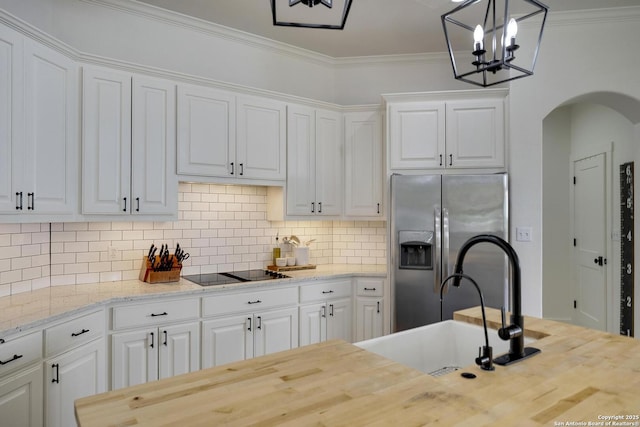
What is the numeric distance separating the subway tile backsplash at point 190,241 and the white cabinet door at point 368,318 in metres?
0.59

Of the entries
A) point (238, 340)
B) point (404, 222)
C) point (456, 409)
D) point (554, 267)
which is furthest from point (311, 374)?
point (554, 267)

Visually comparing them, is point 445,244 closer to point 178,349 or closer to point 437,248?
point 437,248

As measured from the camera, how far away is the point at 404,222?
3.43m

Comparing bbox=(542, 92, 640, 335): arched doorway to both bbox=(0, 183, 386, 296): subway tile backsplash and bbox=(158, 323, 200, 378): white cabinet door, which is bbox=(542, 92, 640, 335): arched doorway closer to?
bbox=(0, 183, 386, 296): subway tile backsplash

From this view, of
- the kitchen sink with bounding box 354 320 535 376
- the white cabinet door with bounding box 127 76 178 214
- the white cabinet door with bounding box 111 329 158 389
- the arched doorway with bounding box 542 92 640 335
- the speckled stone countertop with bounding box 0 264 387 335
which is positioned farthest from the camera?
the arched doorway with bounding box 542 92 640 335

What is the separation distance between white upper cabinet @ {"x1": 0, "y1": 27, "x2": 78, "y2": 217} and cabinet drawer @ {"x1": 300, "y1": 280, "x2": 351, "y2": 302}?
1775 millimetres

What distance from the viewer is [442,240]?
132 inches

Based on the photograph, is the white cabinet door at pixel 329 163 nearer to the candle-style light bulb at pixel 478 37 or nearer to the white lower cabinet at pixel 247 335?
the white lower cabinet at pixel 247 335

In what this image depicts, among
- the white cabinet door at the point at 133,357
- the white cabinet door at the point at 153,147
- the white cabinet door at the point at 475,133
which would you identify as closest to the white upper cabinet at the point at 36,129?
the white cabinet door at the point at 153,147

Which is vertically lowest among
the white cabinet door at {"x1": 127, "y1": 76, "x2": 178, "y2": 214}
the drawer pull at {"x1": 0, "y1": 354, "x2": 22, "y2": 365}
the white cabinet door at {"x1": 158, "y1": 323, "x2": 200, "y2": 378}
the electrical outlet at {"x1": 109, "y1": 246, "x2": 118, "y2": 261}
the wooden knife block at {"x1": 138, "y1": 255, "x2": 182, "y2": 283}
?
the white cabinet door at {"x1": 158, "y1": 323, "x2": 200, "y2": 378}

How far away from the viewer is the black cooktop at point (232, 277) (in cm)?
317

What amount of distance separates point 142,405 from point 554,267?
5.31 meters

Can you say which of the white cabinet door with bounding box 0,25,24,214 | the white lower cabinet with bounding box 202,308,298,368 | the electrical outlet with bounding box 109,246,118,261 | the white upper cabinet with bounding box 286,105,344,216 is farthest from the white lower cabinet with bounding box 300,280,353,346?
the white cabinet door with bounding box 0,25,24,214

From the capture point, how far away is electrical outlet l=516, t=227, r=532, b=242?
3.43 metres
